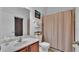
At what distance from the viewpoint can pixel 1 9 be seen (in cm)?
124

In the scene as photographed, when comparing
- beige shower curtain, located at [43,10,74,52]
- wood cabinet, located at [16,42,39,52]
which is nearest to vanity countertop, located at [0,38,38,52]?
wood cabinet, located at [16,42,39,52]

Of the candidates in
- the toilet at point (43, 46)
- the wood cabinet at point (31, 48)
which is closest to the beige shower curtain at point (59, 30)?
the toilet at point (43, 46)

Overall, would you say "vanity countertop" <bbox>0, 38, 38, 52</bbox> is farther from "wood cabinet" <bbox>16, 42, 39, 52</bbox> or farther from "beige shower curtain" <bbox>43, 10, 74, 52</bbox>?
"beige shower curtain" <bbox>43, 10, 74, 52</bbox>

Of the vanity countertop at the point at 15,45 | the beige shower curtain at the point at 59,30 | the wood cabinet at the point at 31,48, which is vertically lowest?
the wood cabinet at the point at 31,48

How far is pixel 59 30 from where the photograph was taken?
137 centimetres

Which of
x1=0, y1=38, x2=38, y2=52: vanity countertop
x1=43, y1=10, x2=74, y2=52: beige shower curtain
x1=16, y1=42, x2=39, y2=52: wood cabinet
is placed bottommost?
x1=16, y1=42, x2=39, y2=52: wood cabinet

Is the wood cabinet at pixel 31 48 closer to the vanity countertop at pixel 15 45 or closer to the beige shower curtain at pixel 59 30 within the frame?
the vanity countertop at pixel 15 45

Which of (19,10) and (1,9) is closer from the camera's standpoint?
(1,9)

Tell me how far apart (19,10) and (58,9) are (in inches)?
24.0

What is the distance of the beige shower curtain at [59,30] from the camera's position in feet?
4.30

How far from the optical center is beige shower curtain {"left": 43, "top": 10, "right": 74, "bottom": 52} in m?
1.31

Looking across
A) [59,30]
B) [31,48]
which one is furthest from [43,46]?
[59,30]
